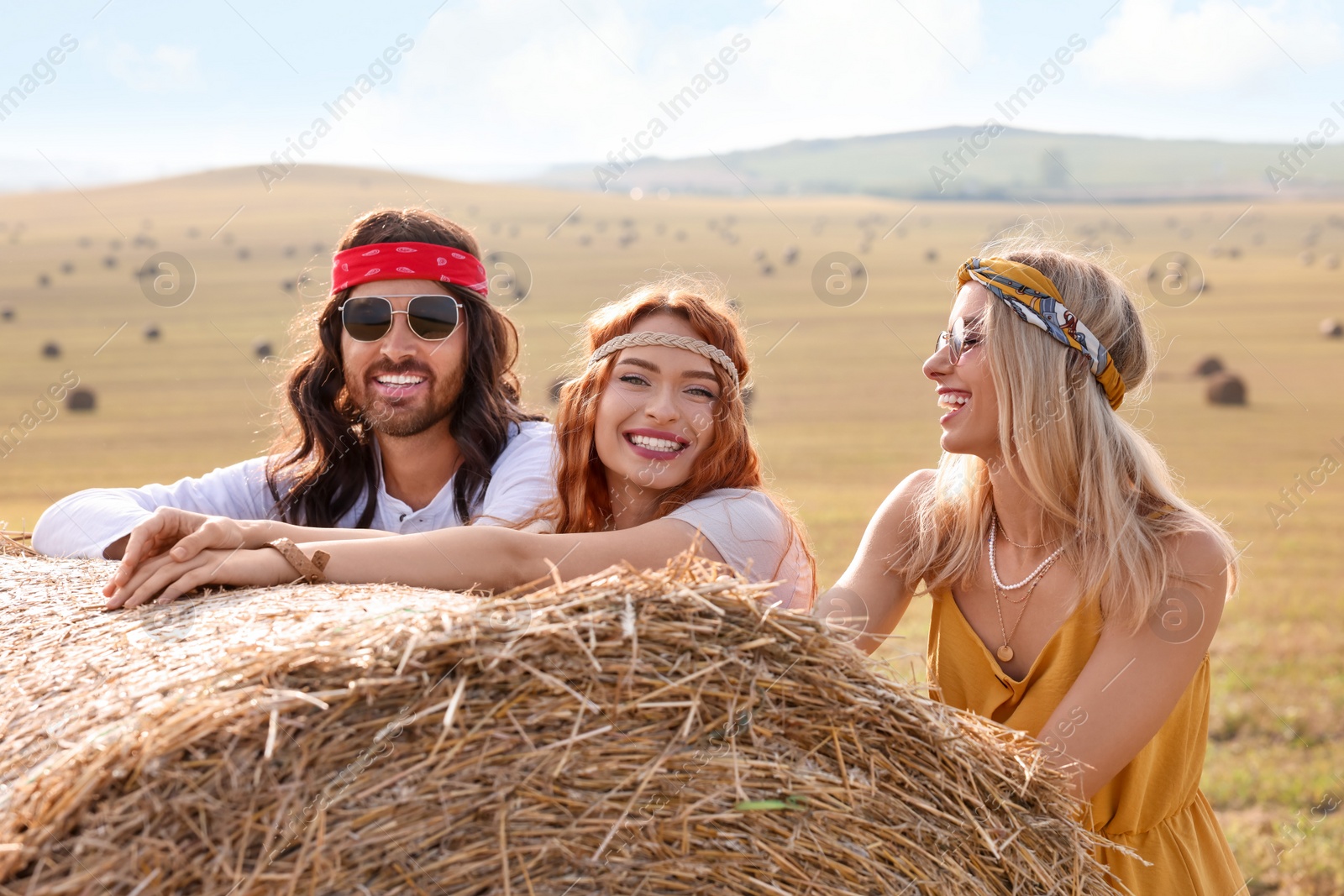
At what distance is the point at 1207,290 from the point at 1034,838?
5751cm

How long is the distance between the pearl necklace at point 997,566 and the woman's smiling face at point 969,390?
11.6 inches

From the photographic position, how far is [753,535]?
11.5 feet

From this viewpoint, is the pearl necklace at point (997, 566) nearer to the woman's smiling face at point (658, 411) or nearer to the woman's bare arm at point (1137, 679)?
the woman's bare arm at point (1137, 679)

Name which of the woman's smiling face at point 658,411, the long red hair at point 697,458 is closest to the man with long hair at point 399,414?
the long red hair at point 697,458

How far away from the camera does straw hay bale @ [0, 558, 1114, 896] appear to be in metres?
1.93

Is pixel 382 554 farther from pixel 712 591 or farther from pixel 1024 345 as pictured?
pixel 1024 345

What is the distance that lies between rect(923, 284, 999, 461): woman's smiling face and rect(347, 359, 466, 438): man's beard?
86.3 inches

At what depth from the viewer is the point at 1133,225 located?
9162 centimetres

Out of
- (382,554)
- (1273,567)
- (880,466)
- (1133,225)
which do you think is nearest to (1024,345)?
(382,554)

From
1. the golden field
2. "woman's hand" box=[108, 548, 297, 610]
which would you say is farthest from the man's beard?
"woman's hand" box=[108, 548, 297, 610]

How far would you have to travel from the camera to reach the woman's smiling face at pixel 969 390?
133 inches

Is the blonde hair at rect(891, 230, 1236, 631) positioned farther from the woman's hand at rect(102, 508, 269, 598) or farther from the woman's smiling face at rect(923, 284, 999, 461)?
the woman's hand at rect(102, 508, 269, 598)

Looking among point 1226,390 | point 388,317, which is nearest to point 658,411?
point 388,317

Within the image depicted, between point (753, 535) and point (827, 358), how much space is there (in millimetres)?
34164
